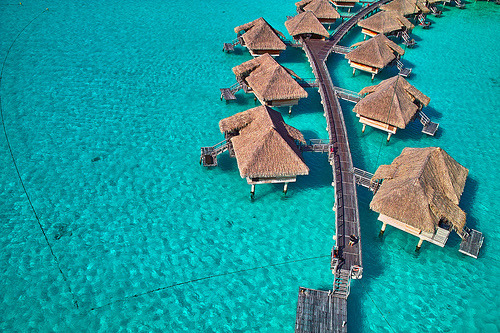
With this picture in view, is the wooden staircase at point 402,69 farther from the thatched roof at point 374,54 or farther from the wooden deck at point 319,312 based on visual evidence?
the wooden deck at point 319,312

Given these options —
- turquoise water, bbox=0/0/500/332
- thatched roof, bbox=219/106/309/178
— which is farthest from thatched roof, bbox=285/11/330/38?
thatched roof, bbox=219/106/309/178

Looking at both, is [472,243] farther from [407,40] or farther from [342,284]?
[407,40]

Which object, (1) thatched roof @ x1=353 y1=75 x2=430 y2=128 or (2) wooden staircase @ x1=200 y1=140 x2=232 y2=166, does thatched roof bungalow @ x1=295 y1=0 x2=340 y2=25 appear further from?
(2) wooden staircase @ x1=200 y1=140 x2=232 y2=166

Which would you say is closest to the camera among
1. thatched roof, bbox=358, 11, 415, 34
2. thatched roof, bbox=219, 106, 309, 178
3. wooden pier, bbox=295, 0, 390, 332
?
wooden pier, bbox=295, 0, 390, 332

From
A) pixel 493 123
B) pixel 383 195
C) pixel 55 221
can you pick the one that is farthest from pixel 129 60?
pixel 493 123

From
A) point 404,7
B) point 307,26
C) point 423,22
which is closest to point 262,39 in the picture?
point 307,26

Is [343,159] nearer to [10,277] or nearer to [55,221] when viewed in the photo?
[55,221]
